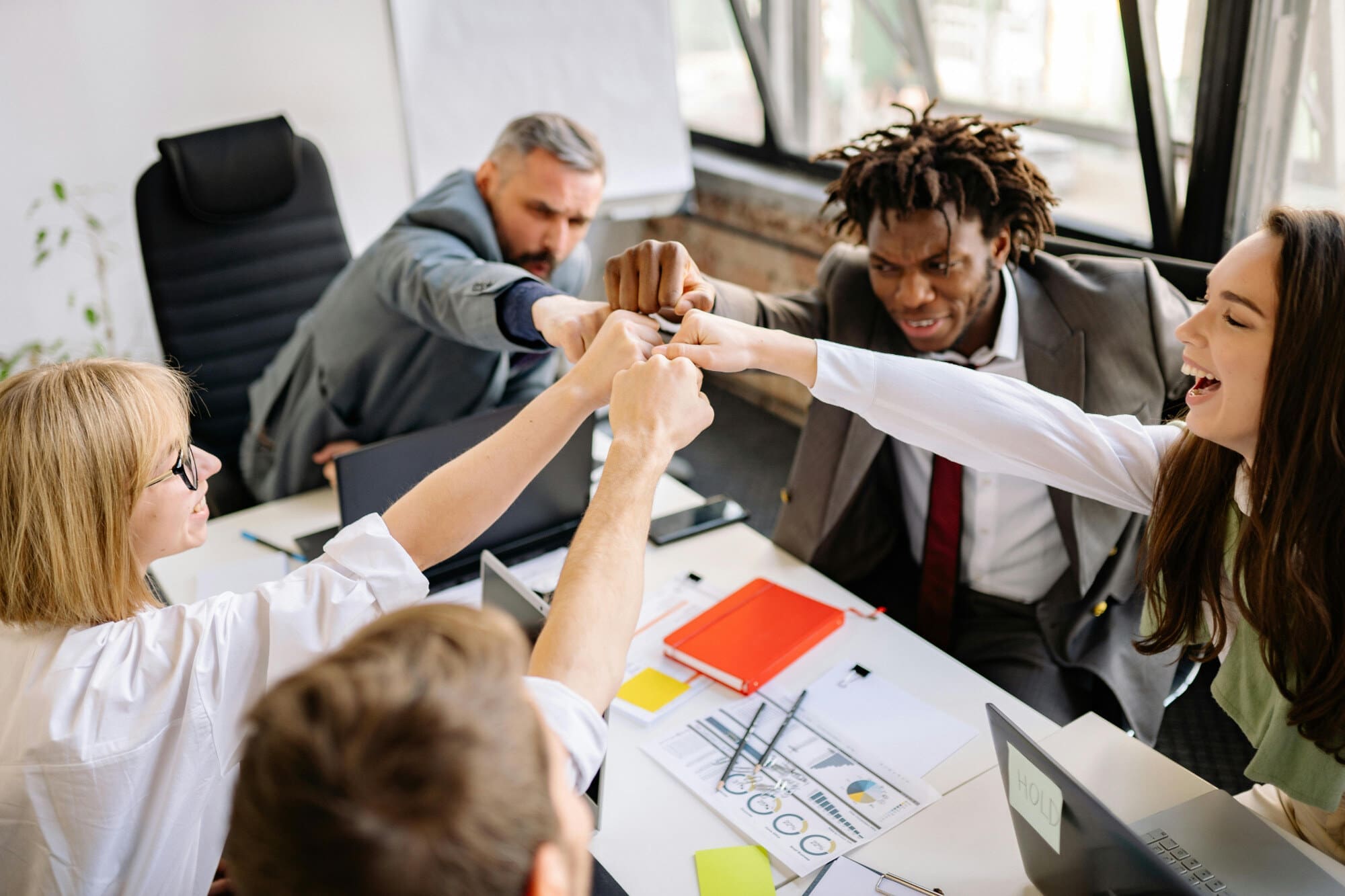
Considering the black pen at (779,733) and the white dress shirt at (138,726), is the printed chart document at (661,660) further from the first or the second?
the white dress shirt at (138,726)

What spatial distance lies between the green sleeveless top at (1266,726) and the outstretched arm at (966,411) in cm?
17

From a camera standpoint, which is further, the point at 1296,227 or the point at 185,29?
the point at 185,29

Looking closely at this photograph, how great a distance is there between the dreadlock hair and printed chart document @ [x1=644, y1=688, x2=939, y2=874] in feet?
3.14

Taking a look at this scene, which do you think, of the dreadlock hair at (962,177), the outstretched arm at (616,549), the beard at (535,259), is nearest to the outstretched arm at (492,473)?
the outstretched arm at (616,549)

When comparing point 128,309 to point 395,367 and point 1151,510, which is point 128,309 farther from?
point 1151,510

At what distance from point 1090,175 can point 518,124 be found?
185 centimetres

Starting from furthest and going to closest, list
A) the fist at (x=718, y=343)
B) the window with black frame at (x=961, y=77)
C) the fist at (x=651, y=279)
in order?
the window with black frame at (x=961, y=77), the fist at (x=651, y=279), the fist at (x=718, y=343)

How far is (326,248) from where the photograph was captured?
Answer: 2.82 m

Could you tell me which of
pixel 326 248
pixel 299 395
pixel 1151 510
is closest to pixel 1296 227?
pixel 1151 510

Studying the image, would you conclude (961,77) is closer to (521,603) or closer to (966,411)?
(966,411)

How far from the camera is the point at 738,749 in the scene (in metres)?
1.45

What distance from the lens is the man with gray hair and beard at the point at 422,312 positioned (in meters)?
2.29

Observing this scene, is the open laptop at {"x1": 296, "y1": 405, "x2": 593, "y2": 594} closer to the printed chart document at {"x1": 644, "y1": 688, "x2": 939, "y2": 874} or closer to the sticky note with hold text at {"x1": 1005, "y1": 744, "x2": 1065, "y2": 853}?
the printed chart document at {"x1": 644, "y1": 688, "x2": 939, "y2": 874}

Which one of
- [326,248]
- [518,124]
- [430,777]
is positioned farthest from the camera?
[326,248]
